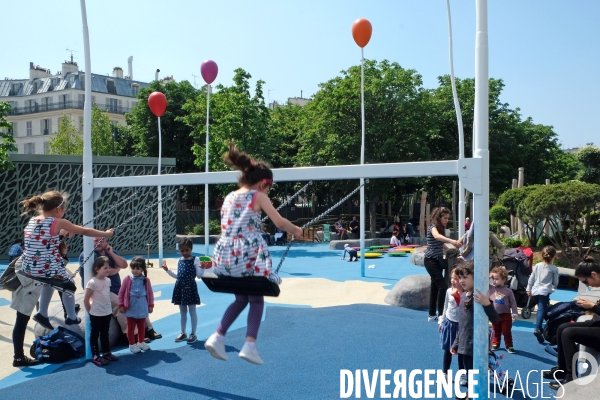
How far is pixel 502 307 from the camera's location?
825cm

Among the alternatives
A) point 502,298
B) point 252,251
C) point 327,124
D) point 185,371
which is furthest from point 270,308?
point 327,124

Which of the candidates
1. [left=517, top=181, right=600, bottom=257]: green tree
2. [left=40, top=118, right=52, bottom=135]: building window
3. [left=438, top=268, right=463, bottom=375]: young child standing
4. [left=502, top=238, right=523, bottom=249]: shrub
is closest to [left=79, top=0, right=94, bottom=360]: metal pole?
[left=438, top=268, right=463, bottom=375]: young child standing

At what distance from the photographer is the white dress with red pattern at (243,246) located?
3.81m

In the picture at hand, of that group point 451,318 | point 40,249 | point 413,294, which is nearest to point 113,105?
point 413,294

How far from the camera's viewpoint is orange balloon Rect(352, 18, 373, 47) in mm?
14719

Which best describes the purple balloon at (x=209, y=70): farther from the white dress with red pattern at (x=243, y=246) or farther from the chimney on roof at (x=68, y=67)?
the chimney on roof at (x=68, y=67)

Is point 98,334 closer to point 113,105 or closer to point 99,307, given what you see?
point 99,307

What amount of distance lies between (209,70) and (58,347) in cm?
948

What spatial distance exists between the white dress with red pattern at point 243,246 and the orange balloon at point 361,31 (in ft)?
39.0

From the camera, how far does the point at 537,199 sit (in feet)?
46.6

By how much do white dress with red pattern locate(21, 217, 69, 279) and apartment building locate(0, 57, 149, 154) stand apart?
5531 centimetres

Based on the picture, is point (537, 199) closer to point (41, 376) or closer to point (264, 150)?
point (41, 376)

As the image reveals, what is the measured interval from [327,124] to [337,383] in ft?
76.5

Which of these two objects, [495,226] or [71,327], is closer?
[71,327]
